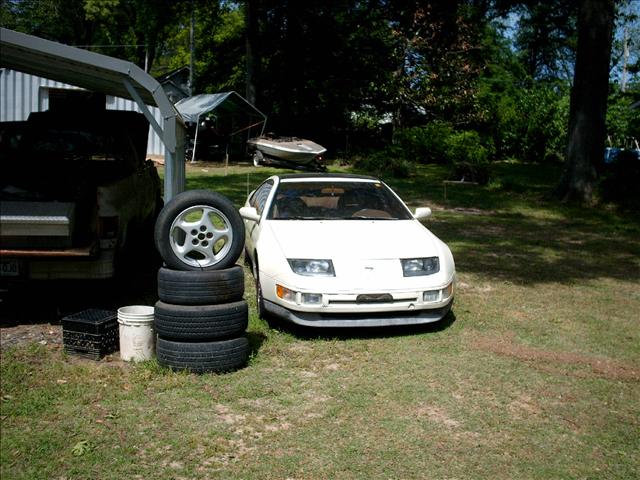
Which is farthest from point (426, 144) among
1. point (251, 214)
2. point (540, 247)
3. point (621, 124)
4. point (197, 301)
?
point (197, 301)

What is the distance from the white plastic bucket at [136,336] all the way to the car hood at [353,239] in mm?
1445

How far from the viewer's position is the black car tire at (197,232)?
5535 millimetres

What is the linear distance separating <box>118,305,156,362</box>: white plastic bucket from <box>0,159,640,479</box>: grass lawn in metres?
0.12

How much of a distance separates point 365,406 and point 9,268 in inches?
128

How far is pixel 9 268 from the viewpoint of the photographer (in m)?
6.11

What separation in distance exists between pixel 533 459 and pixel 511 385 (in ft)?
4.00

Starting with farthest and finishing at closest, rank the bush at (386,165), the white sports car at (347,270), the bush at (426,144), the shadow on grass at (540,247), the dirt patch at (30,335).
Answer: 1. the bush at (426,144)
2. the bush at (386,165)
3. the shadow on grass at (540,247)
4. the white sports car at (347,270)
5. the dirt patch at (30,335)

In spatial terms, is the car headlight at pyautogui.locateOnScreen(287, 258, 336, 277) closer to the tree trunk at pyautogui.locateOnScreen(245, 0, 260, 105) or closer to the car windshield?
the car windshield

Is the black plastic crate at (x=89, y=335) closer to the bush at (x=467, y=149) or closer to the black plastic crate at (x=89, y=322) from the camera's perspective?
the black plastic crate at (x=89, y=322)

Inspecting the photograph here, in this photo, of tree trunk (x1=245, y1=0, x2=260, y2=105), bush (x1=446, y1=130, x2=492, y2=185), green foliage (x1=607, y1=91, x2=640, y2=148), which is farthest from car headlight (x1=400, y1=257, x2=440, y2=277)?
green foliage (x1=607, y1=91, x2=640, y2=148)

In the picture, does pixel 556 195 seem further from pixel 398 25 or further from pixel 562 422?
pixel 398 25

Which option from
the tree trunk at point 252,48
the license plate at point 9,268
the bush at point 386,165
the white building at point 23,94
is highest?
the tree trunk at point 252,48

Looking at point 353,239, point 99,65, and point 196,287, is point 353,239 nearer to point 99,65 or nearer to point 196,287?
point 196,287

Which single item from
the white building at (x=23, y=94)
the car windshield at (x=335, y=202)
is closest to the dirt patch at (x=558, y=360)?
the car windshield at (x=335, y=202)
